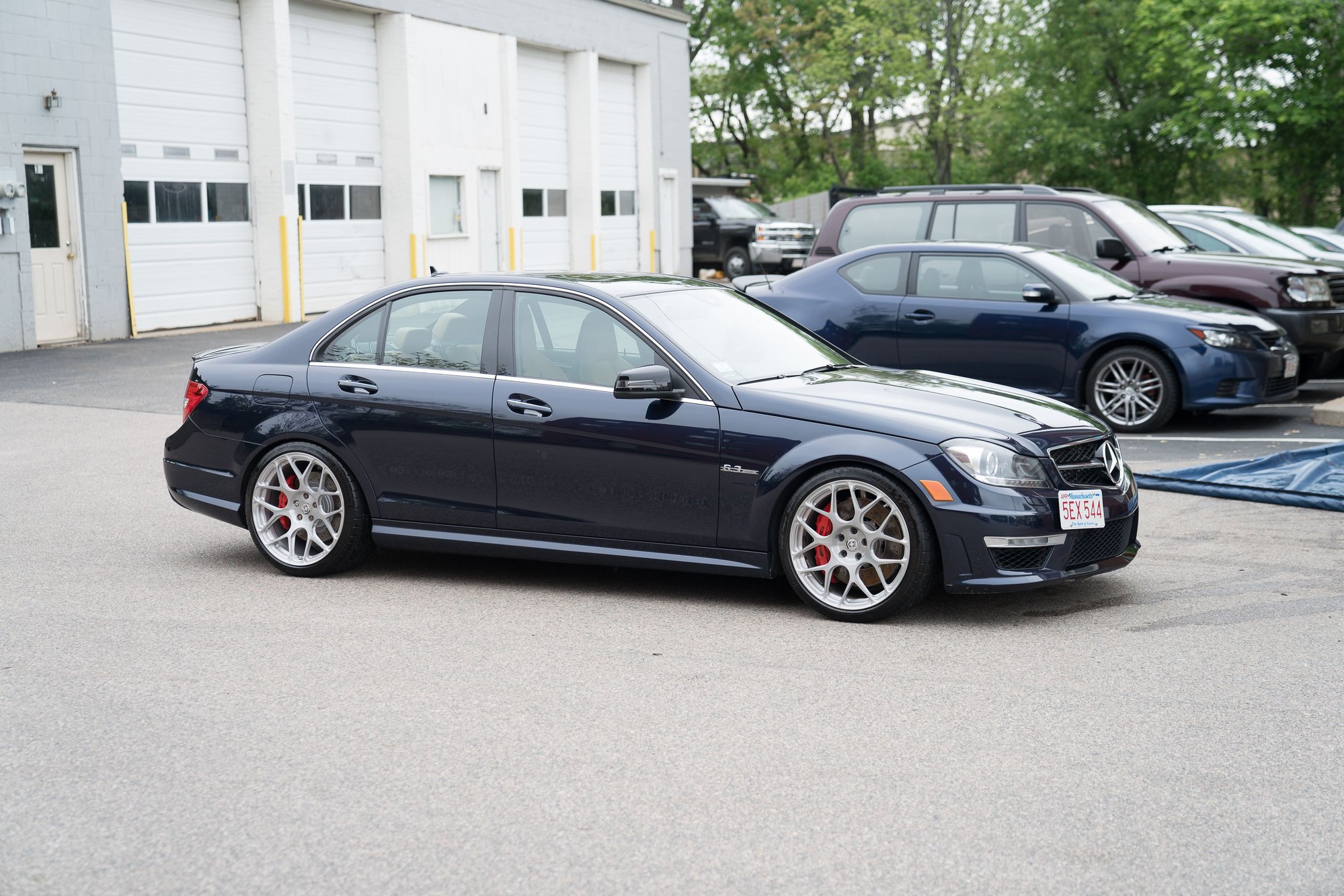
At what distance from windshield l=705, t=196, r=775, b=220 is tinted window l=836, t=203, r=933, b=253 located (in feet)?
74.3

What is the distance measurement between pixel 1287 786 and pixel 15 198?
17695 millimetres

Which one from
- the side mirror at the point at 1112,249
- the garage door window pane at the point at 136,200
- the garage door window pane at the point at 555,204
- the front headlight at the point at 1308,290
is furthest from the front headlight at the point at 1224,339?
the garage door window pane at the point at 555,204

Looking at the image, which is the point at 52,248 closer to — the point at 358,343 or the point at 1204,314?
the point at 358,343

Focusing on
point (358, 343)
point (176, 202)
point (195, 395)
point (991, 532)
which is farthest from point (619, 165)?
point (991, 532)

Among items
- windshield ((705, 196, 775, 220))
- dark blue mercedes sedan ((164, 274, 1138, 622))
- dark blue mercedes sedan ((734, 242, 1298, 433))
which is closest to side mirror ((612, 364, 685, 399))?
dark blue mercedes sedan ((164, 274, 1138, 622))

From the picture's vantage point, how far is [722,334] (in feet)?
22.9

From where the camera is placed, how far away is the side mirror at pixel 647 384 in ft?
20.8

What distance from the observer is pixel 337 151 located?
2481 centimetres

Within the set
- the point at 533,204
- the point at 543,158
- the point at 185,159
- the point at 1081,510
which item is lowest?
the point at 1081,510

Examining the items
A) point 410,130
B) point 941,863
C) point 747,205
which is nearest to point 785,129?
point 747,205

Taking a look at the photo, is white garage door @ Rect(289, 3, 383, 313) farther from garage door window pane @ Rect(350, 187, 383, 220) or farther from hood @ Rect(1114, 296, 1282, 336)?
hood @ Rect(1114, 296, 1282, 336)

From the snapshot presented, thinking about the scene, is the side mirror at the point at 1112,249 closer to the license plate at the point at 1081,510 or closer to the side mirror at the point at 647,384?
the license plate at the point at 1081,510

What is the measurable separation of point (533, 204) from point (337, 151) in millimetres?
6760

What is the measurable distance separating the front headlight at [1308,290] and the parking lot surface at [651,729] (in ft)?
19.3
